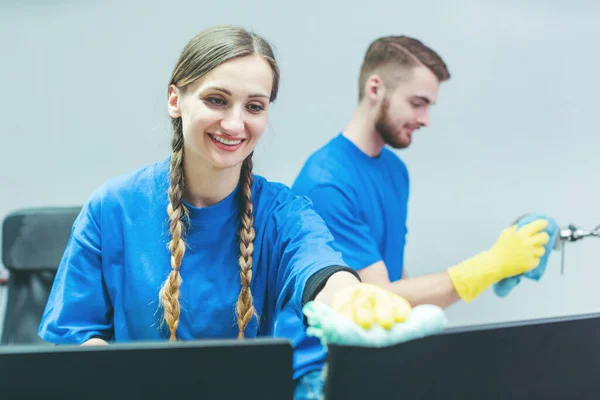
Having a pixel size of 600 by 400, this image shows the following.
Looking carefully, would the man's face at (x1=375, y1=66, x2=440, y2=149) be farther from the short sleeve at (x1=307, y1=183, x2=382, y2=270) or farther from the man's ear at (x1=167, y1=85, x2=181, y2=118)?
the man's ear at (x1=167, y1=85, x2=181, y2=118)

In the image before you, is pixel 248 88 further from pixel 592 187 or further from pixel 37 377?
pixel 592 187

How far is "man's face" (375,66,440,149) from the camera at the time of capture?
1.75 metres

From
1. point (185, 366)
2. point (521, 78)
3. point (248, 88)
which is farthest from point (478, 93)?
point (185, 366)

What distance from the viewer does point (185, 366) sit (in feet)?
1.72

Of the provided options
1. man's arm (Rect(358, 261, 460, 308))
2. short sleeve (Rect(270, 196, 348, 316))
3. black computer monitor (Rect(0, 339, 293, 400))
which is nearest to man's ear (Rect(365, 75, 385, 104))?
man's arm (Rect(358, 261, 460, 308))

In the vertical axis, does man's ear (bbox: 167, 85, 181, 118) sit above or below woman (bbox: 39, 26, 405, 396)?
above

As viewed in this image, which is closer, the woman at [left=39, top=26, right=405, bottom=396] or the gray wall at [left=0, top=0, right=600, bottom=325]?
the woman at [left=39, top=26, right=405, bottom=396]

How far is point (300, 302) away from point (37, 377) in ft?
1.54

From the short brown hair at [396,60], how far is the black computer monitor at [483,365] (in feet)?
4.01

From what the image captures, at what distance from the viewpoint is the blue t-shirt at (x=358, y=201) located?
5.13ft

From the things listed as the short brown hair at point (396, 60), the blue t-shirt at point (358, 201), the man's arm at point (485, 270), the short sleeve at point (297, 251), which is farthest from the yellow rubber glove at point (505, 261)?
the short sleeve at point (297, 251)

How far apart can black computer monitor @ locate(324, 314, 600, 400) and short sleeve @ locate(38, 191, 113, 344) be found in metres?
0.69

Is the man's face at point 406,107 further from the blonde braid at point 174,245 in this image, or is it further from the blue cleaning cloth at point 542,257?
the blonde braid at point 174,245

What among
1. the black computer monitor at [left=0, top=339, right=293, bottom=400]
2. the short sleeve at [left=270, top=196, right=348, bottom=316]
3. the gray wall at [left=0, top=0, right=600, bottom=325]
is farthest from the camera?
the gray wall at [left=0, top=0, right=600, bottom=325]
